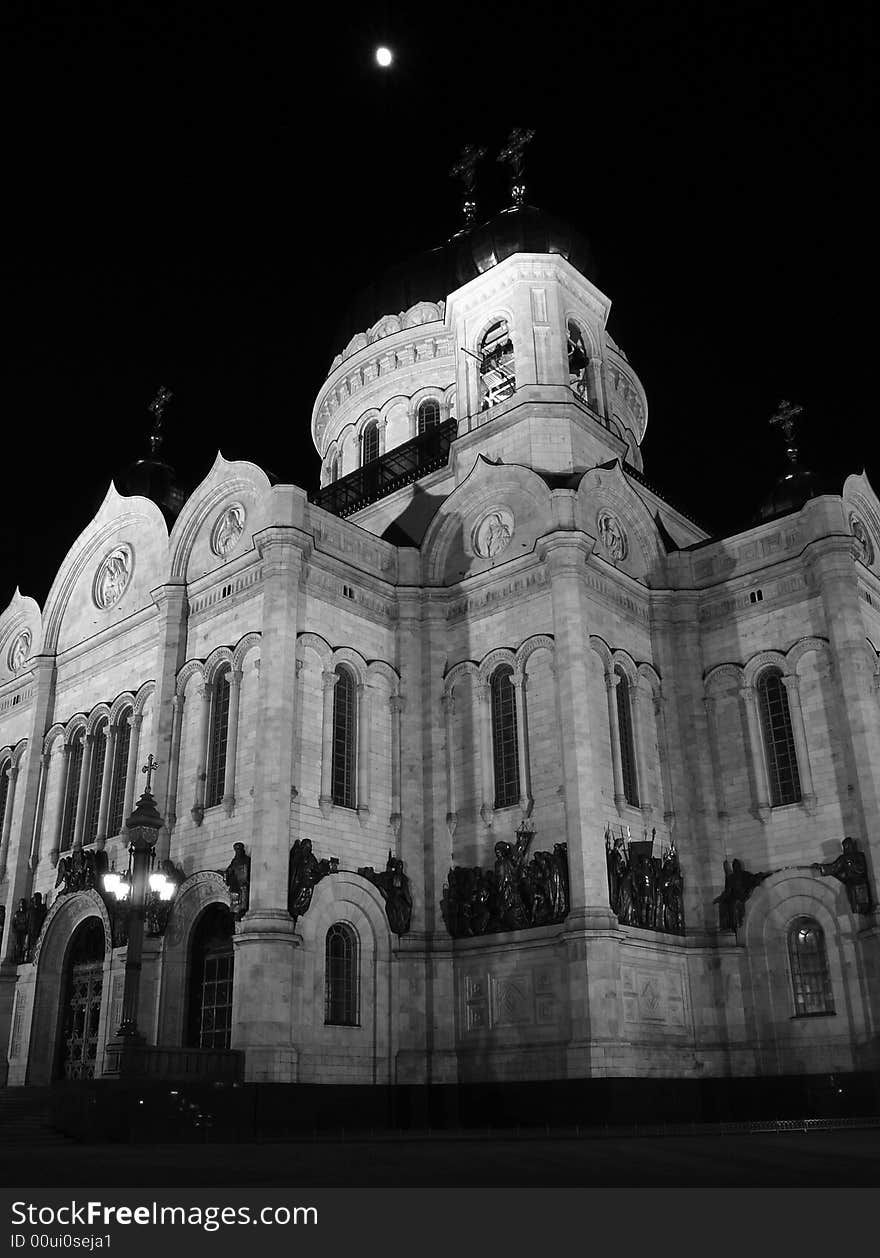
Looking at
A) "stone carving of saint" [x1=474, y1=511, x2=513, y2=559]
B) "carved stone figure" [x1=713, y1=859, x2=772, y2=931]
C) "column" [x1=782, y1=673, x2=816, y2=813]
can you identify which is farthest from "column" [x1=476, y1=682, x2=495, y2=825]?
"column" [x1=782, y1=673, x2=816, y2=813]

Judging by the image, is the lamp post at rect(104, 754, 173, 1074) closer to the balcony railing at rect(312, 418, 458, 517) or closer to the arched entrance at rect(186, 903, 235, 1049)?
the arched entrance at rect(186, 903, 235, 1049)

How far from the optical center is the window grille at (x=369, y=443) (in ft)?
133

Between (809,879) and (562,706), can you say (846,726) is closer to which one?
(809,879)

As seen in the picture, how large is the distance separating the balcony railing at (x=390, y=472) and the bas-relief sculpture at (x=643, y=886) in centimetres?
1345

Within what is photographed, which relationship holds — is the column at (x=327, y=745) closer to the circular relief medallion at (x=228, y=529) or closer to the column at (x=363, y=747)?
the column at (x=363, y=747)

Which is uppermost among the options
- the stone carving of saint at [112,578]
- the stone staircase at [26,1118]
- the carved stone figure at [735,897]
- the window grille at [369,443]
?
the window grille at [369,443]

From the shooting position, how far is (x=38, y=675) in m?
32.5

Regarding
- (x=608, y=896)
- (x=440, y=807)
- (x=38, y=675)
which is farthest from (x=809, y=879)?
(x=38, y=675)

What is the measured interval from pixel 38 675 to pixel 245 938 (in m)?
14.0

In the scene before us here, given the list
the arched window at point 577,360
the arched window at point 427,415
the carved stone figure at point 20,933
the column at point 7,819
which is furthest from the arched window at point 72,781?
the arched window at point 577,360

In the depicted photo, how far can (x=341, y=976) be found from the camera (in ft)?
78.8

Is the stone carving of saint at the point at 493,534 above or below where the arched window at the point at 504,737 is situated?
above

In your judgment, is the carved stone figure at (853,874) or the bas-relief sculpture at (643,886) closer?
the carved stone figure at (853,874)

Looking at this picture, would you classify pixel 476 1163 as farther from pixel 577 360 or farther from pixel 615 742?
pixel 577 360
